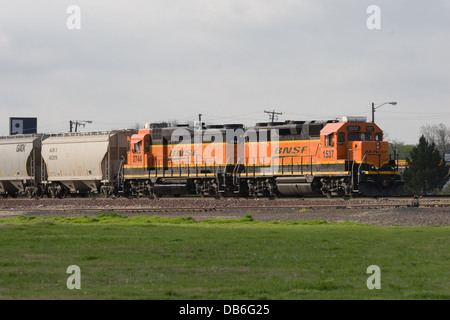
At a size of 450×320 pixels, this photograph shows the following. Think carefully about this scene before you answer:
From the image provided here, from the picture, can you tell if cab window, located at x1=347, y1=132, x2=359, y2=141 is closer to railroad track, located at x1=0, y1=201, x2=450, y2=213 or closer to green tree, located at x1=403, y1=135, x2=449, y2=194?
railroad track, located at x1=0, y1=201, x2=450, y2=213

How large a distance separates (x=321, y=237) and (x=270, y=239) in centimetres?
146

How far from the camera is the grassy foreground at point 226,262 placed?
37.1 ft

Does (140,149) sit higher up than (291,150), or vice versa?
(140,149)

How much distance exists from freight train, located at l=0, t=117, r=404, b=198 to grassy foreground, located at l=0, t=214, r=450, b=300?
1475 cm

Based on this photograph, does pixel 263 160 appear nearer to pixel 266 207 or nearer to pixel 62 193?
pixel 266 207

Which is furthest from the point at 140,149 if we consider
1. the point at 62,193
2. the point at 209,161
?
the point at 62,193

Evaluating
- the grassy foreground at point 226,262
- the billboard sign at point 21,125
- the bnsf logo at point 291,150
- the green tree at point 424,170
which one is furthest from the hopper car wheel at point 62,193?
the billboard sign at point 21,125

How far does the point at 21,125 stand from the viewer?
4510 inches

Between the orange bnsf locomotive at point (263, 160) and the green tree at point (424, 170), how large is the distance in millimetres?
33058

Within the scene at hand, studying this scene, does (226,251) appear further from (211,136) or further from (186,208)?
(211,136)

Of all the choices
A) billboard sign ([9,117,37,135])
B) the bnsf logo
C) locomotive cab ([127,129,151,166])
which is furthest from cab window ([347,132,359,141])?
billboard sign ([9,117,37,135])

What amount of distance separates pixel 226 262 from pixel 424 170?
197 ft

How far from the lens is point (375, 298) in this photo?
1056 centimetres
